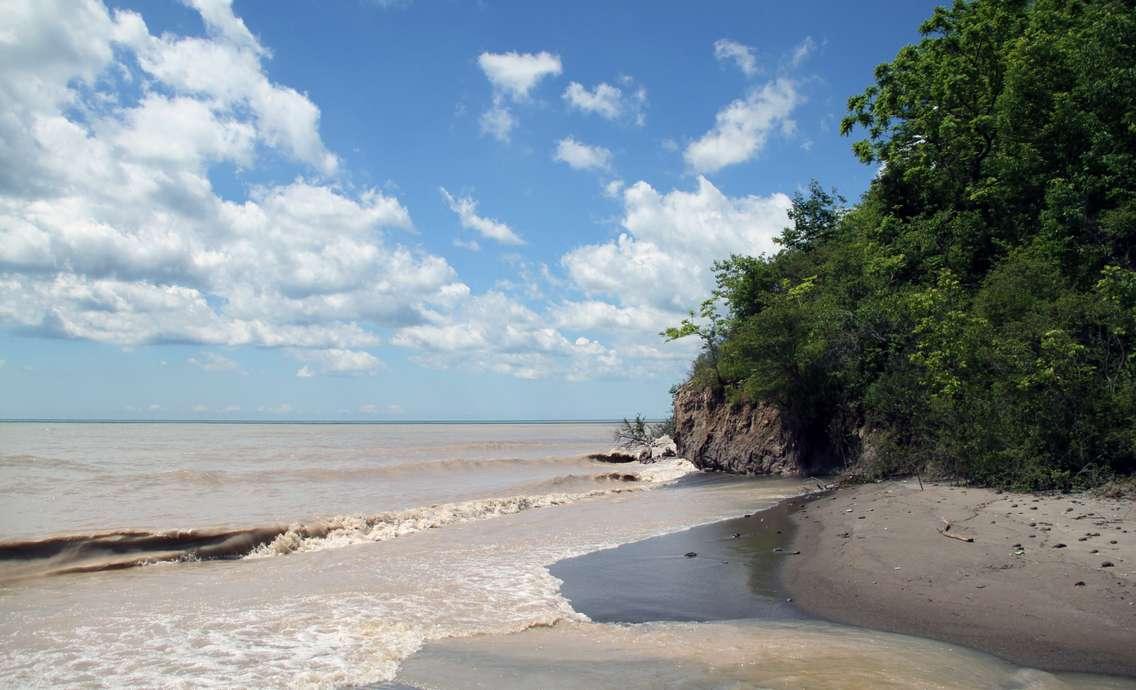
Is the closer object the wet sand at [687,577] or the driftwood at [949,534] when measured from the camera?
the wet sand at [687,577]

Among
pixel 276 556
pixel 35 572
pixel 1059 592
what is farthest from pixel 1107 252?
pixel 35 572

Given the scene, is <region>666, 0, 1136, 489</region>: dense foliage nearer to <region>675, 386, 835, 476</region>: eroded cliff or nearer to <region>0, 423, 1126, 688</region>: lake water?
<region>675, 386, 835, 476</region>: eroded cliff

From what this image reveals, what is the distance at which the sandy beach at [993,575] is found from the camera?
629cm

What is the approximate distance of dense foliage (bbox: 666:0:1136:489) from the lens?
12.8 meters

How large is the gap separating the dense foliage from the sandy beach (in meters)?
1.90

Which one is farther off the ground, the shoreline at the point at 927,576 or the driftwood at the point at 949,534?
the driftwood at the point at 949,534

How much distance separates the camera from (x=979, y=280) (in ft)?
67.2

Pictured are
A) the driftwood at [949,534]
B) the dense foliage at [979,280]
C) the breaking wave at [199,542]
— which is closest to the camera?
the driftwood at [949,534]

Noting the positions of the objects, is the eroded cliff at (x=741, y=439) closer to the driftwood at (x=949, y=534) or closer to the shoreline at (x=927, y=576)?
the shoreline at (x=927, y=576)

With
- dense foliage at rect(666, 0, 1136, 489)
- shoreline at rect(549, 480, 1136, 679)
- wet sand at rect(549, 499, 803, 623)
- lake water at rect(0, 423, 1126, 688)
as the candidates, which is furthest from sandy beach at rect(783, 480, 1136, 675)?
dense foliage at rect(666, 0, 1136, 489)

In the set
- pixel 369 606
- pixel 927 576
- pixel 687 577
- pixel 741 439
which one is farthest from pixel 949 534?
pixel 741 439

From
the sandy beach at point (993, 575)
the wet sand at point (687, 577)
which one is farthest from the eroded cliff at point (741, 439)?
the sandy beach at point (993, 575)

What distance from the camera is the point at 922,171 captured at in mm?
23359

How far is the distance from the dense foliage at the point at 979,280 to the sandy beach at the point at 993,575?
1.90 m
